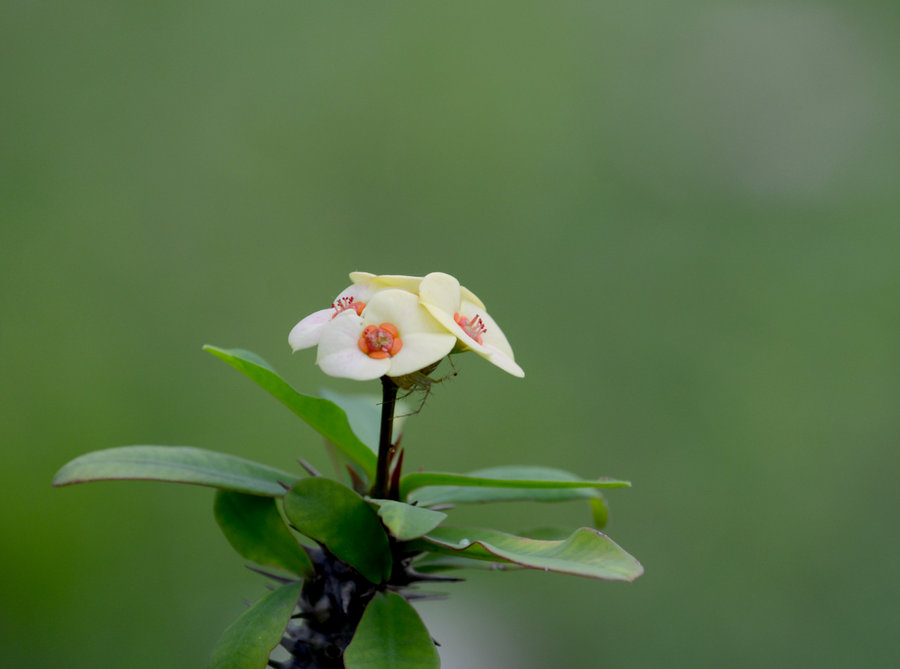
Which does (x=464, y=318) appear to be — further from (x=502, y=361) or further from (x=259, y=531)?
(x=259, y=531)

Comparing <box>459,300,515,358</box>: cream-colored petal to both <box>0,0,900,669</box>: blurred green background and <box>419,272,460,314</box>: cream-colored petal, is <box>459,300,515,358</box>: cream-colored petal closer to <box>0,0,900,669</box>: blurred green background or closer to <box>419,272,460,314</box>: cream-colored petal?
<box>419,272,460,314</box>: cream-colored petal

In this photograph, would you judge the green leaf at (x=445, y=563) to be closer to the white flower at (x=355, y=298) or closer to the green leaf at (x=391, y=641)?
the green leaf at (x=391, y=641)

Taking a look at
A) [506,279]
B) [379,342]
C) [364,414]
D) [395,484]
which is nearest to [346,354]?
[379,342]

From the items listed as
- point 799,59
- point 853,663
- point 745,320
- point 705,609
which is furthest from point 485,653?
point 799,59

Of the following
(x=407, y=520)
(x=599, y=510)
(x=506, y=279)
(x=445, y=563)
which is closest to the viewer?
(x=407, y=520)

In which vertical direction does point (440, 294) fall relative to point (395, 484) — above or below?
above

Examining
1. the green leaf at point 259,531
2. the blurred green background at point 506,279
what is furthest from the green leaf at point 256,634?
the blurred green background at point 506,279

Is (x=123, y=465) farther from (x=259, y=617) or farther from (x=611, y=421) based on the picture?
(x=611, y=421)

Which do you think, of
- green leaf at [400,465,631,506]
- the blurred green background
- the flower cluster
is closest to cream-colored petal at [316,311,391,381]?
the flower cluster
